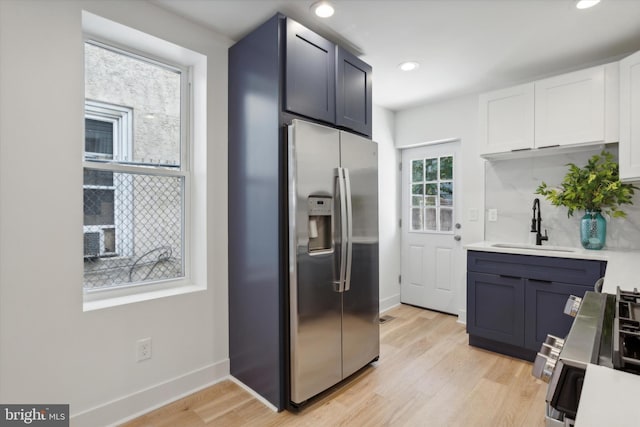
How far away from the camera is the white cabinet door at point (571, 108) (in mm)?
2498

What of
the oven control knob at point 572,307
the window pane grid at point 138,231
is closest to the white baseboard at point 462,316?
the oven control knob at point 572,307

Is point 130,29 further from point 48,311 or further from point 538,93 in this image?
point 538,93

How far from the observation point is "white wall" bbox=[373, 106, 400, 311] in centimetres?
392

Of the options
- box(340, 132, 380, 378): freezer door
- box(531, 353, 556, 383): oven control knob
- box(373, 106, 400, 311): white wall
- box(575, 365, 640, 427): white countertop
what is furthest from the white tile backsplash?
box(575, 365, 640, 427): white countertop

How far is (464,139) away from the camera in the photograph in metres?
3.59

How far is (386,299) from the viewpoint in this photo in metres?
4.02

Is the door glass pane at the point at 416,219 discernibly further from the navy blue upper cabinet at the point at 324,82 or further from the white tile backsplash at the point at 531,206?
the navy blue upper cabinet at the point at 324,82

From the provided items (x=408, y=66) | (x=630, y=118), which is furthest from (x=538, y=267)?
(x=408, y=66)

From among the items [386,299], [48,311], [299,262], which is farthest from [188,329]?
[386,299]

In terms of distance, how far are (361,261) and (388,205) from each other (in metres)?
1.75

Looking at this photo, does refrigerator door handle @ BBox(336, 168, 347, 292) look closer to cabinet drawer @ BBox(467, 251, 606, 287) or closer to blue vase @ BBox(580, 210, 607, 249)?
cabinet drawer @ BBox(467, 251, 606, 287)

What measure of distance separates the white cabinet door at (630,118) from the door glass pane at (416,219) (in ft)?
6.62

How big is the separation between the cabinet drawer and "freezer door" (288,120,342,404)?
1.47 m

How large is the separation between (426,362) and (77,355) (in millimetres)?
2447
